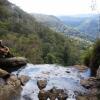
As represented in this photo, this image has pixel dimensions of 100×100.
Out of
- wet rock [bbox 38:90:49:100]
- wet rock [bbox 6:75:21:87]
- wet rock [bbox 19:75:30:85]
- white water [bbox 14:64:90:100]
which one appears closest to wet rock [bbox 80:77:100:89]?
white water [bbox 14:64:90:100]

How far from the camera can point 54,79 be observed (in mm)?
20359

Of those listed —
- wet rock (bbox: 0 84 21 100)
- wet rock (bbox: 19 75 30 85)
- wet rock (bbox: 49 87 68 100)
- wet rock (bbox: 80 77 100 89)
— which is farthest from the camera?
wet rock (bbox: 19 75 30 85)

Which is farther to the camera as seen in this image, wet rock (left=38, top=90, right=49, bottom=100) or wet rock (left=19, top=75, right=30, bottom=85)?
wet rock (left=19, top=75, right=30, bottom=85)

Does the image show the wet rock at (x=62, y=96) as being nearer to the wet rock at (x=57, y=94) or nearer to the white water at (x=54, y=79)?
the wet rock at (x=57, y=94)

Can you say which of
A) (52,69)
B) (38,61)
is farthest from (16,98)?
(38,61)

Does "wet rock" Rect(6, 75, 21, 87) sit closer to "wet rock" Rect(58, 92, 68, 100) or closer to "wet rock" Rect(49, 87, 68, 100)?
"wet rock" Rect(49, 87, 68, 100)

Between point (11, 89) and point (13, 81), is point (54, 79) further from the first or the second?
point (11, 89)

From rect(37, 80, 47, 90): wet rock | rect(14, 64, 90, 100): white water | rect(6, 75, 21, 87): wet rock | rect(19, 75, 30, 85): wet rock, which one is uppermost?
rect(6, 75, 21, 87): wet rock

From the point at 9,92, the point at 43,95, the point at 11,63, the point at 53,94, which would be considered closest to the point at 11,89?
the point at 9,92

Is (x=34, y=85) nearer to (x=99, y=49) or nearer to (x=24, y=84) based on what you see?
(x=24, y=84)

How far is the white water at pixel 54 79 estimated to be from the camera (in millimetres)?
17547

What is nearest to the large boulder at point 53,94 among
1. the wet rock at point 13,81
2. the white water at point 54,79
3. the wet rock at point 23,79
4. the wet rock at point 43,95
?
the wet rock at point 43,95

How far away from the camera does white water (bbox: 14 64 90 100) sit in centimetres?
1755

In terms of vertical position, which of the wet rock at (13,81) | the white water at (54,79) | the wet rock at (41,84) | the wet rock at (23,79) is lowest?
the white water at (54,79)
